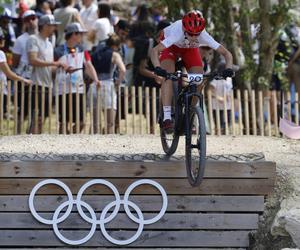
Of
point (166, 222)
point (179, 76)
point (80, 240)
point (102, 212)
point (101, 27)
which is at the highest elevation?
point (101, 27)

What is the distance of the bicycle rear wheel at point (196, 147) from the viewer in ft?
29.5

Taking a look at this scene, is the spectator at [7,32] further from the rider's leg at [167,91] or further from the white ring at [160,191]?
the white ring at [160,191]

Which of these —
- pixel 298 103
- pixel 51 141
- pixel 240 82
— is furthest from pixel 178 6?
pixel 51 141

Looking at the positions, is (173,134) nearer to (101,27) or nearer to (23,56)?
(23,56)

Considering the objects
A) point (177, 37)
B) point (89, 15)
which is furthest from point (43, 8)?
point (177, 37)

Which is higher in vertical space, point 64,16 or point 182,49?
point 64,16

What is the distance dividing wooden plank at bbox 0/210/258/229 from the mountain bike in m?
0.54

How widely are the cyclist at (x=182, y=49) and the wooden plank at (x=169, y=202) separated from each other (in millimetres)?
852

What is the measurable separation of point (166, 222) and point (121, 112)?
14.3 feet

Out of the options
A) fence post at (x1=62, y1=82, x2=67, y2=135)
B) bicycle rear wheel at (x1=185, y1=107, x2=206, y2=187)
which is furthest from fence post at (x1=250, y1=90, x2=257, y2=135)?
bicycle rear wheel at (x1=185, y1=107, x2=206, y2=187)

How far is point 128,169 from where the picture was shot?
32.0ft

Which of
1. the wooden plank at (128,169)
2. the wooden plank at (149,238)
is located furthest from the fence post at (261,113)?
the wooden plank at (149,238)

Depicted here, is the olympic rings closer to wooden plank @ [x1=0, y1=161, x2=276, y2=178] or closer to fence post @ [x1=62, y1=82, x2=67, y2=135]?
wooden plank @ [x1=0, y1=161, x2=276, y2=178]

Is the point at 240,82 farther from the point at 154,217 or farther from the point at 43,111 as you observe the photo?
the point at 154,217
